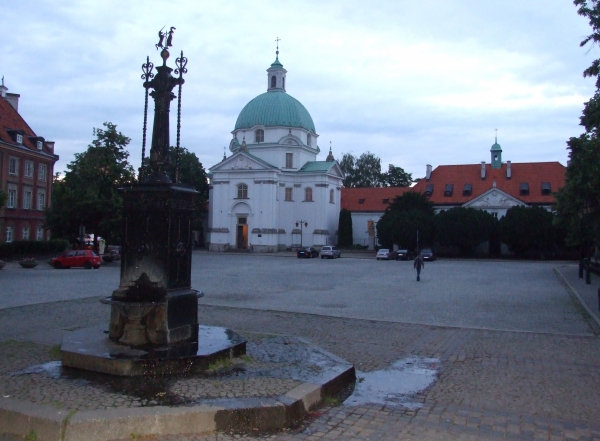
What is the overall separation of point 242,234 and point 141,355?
66698 mm

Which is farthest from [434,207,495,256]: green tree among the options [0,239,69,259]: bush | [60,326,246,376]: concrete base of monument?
[60,326,246,376]: concrete base of monument

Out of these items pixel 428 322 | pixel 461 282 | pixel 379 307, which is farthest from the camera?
pixel 461 282

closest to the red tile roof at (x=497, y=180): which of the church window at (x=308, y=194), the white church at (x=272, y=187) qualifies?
the white church at (x=272, y=187)

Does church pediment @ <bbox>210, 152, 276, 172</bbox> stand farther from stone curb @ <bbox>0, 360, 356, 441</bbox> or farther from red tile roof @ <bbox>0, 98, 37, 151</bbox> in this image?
stone curb @ <bbox>0, 360, 356, 441</bbox>

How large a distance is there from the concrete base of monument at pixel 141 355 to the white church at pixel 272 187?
206 feet

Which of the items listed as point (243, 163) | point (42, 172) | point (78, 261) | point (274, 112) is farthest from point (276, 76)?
point (78, 261)

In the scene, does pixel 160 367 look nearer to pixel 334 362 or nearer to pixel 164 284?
pixel 164 284

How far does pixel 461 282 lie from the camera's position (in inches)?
1125

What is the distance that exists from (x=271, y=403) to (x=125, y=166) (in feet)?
120

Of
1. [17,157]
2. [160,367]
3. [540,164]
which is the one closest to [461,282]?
[160,367]

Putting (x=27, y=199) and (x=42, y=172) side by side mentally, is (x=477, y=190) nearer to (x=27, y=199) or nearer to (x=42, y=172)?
(x=42, y=172)

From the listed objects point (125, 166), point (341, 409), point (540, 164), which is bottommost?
point (341, 409)

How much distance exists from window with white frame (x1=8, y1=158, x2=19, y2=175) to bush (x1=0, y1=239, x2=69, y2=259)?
8.12 metres

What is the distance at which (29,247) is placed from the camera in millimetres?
42062
